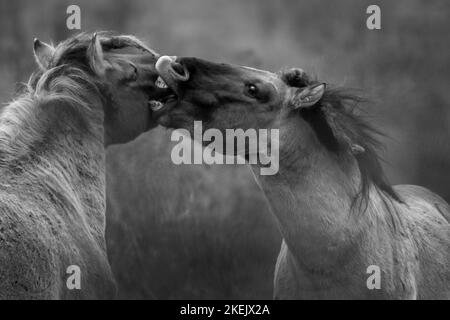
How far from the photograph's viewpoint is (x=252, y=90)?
261 inches

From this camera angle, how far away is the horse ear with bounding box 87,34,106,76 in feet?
20.5

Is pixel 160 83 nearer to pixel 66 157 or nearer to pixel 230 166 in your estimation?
pixel 66 157

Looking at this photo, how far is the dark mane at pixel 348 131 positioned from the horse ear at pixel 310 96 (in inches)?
5.6

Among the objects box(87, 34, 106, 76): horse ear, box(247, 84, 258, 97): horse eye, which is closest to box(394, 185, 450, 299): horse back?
box(247, 84, 258, 97): horse eye

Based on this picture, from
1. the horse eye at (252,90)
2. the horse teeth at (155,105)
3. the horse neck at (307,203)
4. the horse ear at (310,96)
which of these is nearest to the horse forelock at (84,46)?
the horse teeth at (155,105)

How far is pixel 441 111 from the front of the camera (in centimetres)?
1513

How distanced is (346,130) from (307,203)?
2.46 ft

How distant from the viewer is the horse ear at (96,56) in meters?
6.24

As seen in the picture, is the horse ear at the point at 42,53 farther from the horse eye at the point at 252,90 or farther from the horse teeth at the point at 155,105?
the horse eye at the point at 252,90

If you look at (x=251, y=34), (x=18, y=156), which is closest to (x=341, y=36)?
(x=251, y=34)

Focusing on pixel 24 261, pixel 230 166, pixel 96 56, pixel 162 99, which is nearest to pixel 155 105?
pixel 162 99

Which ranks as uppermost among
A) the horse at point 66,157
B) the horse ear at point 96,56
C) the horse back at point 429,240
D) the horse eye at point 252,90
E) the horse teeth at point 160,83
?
the horse ear at point 96,56

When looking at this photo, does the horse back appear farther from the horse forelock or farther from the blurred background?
the horse forelock
